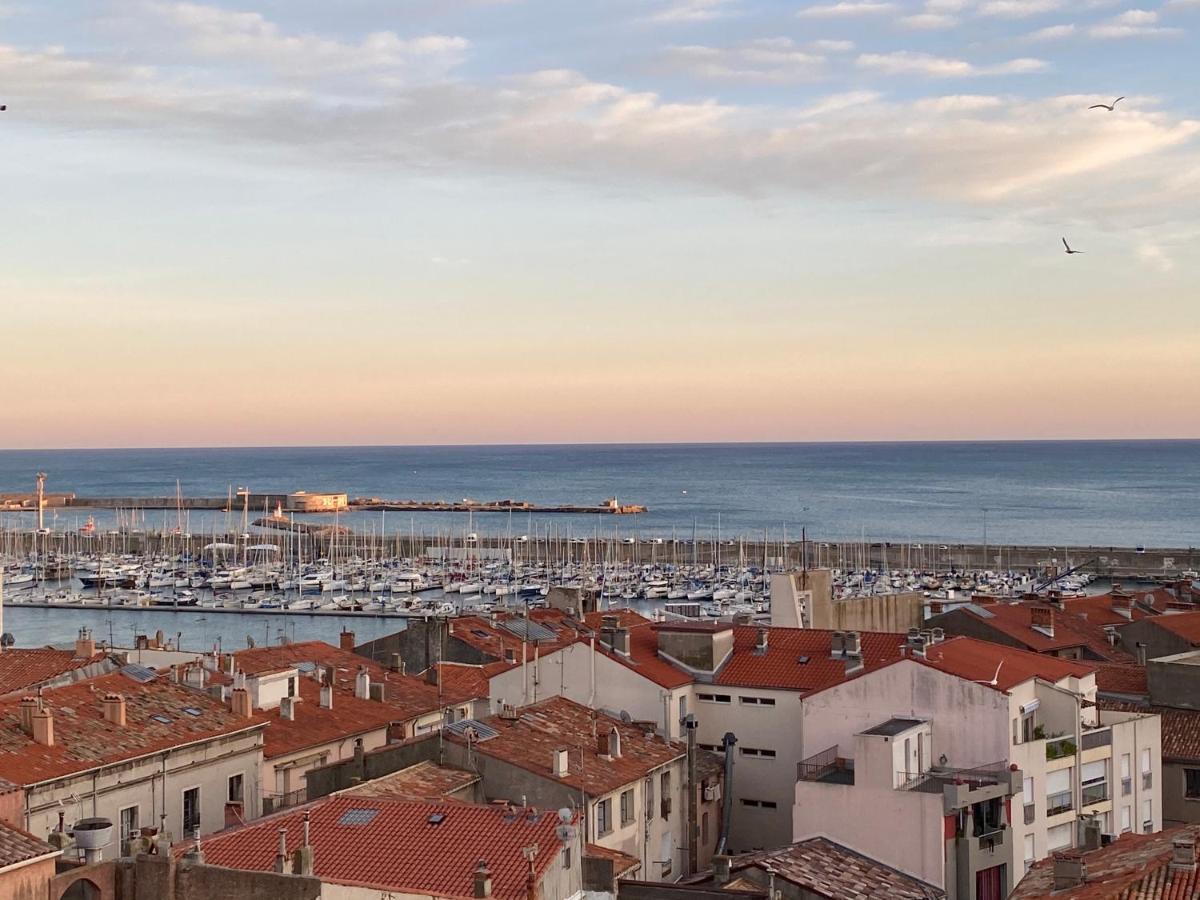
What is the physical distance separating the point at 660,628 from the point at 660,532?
464 feet

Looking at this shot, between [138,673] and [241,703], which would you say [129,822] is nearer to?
[241,703]

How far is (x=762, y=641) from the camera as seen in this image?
3478 centimetres

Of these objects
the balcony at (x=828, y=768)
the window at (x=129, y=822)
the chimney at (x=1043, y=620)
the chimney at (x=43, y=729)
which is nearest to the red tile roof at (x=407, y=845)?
the window at (x=129, y=822)

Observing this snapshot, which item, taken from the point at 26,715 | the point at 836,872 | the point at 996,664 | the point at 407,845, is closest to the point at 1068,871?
the point at 836,872

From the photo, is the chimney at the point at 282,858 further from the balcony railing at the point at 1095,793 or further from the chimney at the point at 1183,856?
the balcony railing at the point at 1095,793

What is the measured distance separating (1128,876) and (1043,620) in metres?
27.6

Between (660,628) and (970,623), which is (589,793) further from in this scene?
(970,623)

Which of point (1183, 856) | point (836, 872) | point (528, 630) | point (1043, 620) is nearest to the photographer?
point (1183, 856)

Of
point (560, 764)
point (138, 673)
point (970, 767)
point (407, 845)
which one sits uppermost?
point (138, 673)

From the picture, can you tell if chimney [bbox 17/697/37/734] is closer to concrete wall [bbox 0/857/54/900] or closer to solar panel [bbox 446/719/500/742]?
solar panel [bbox 446/719/500/742]

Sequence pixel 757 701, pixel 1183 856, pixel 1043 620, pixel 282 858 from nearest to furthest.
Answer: pixel 1183 856, pixel 282 858, pixel 757 701, pixel 1043 620

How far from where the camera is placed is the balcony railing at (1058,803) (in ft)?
95.2

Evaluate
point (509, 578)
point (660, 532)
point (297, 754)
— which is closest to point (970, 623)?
point (297, 754)

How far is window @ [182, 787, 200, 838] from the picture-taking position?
88.1 feet
